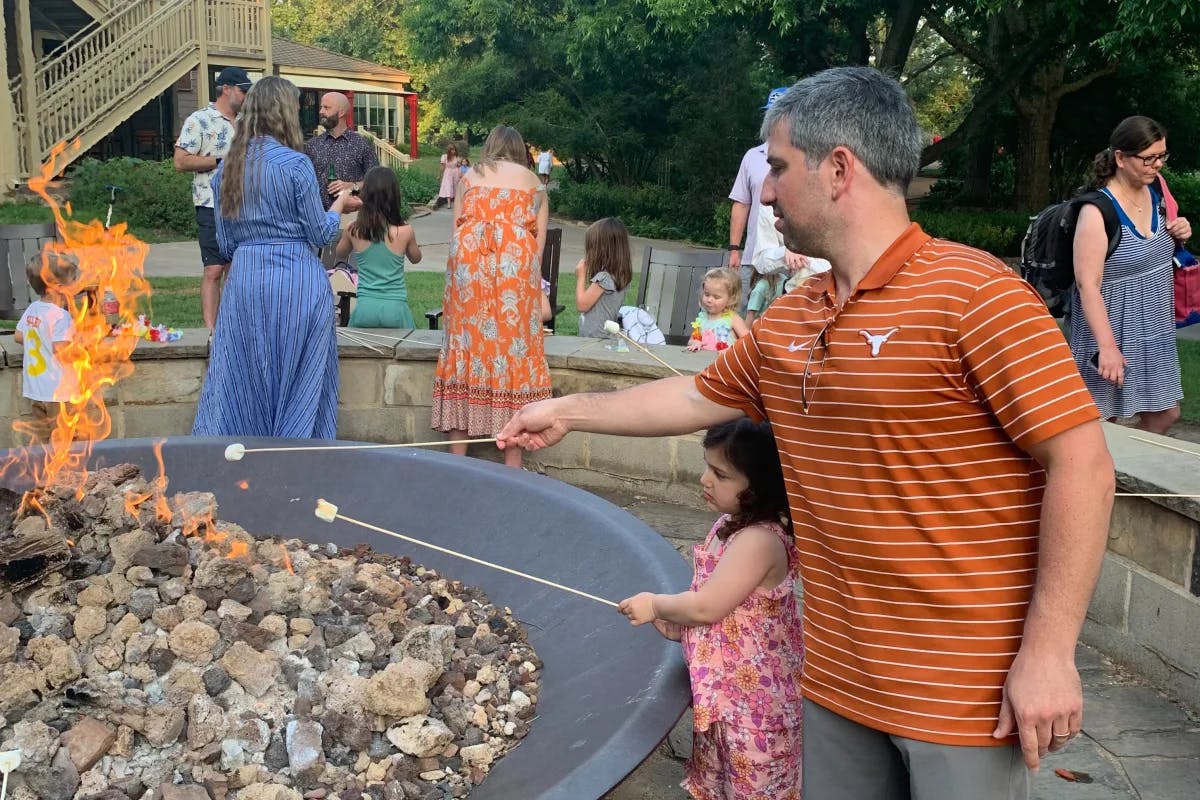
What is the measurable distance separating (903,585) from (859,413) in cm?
28

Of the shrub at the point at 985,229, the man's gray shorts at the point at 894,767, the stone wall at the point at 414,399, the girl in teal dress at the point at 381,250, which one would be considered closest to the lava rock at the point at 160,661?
the man's gray shorts at the point at 894,767

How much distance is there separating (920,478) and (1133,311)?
11.1 feet

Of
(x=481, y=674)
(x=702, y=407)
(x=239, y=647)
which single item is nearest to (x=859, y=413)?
(x=702, y=407)

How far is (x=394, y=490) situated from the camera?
3730 millimetres

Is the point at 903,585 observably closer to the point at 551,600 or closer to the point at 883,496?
the point at 883,496

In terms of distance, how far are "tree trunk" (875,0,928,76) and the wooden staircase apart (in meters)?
11.6

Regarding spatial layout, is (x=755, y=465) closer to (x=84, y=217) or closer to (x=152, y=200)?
(x=84, y=217)

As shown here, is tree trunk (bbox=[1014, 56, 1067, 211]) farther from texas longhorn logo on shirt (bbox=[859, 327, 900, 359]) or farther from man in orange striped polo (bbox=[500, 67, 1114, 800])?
texas longhorn logo on shirt (bbox=[859, 327, 900, 359])

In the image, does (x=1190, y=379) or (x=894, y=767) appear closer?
(x=894, y=767)

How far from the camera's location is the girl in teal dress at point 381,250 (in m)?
5.96

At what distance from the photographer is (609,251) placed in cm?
634

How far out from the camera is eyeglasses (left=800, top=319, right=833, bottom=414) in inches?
73.8

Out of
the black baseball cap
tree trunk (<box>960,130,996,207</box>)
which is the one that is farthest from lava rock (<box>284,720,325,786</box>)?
tree trunk (<box>960,130,996,207</box>)

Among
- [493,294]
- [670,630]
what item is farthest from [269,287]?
[670,630]
